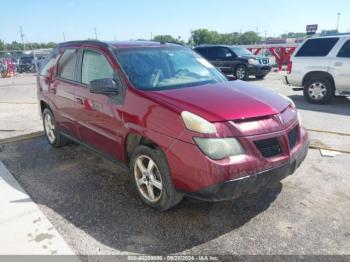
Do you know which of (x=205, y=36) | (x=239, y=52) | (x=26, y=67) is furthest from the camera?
(x=205, y=36)

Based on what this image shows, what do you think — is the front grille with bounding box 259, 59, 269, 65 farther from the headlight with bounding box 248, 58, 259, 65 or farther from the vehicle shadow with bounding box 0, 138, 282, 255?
Result: the vehicle shadow with bounding box 0, 138, 282, 255

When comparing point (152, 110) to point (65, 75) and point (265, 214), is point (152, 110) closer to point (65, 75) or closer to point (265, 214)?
point (265, 214)

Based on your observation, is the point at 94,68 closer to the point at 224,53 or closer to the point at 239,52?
the point at 224,53

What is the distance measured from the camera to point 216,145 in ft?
9.22

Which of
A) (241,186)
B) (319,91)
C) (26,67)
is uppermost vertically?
(241,186)

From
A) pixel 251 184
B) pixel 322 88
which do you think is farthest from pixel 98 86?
pixel 322 88

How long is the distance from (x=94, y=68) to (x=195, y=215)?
224 centimetres

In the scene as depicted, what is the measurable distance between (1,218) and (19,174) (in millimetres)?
1216

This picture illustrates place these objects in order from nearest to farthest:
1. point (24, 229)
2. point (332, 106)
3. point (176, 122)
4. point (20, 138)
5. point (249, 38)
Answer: point (176, 122) < point (24, 229) < point (20, 138) < point (332, 106) < point (249, 38)

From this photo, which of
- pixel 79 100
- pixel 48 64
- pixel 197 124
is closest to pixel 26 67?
pixel 48 64

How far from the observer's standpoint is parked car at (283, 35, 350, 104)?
8281 mm

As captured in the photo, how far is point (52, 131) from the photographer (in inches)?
219

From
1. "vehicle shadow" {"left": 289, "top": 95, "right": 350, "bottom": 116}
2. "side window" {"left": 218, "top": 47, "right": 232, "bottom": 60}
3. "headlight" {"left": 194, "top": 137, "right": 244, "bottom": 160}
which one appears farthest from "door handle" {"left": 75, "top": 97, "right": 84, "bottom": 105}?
"side window" {"left": 218, "top": 47, "right": 232, "bottom": 60}

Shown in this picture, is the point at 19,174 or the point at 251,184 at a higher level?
the point at 251,184
